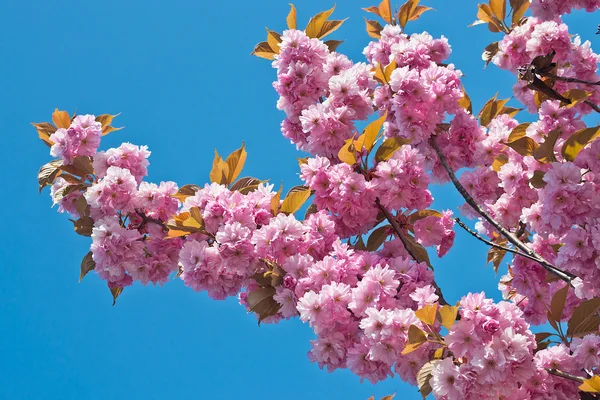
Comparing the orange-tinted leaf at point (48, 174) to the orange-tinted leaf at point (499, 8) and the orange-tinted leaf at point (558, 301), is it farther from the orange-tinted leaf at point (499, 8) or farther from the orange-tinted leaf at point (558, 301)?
the orange-tinted leaf at point (499, 8)

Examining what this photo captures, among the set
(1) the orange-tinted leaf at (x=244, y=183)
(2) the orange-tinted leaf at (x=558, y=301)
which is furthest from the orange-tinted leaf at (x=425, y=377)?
(1) the orange-tinted leaf at (x=244, y=183)

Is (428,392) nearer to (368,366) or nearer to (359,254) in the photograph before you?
(368,366)

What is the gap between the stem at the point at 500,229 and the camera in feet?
10.6

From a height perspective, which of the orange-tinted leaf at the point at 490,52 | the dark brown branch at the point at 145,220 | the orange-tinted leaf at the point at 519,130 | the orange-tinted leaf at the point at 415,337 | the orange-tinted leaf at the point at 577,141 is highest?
the orange-tinted leaf at the point at 490,52

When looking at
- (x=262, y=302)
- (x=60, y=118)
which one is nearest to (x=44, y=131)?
(x=60, y=118)

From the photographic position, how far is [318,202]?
352cm

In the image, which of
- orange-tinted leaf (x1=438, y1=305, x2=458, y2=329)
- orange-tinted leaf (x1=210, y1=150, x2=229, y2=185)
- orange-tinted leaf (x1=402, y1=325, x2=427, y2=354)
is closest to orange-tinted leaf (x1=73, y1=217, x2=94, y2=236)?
orange-tinted leaf (x1=210, y1=150, x2=229, y2=185)

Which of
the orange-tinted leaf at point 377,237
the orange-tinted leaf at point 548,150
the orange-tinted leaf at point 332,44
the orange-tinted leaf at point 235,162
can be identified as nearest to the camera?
the orange-tinted leaf at point 548,150

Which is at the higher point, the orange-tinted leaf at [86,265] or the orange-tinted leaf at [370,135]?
the orange-tinted leaf at [86,265]

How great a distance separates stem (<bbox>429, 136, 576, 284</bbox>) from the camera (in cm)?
325

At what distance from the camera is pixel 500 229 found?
3484 millimetres

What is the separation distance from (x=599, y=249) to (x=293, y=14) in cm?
228

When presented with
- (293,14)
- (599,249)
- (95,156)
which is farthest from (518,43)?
(95,156)

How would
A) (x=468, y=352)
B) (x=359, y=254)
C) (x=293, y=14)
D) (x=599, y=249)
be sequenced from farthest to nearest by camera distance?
(x=293, y=14) < (x=359, y=254) < (x=599, y=249) < (x=468, y=352)
